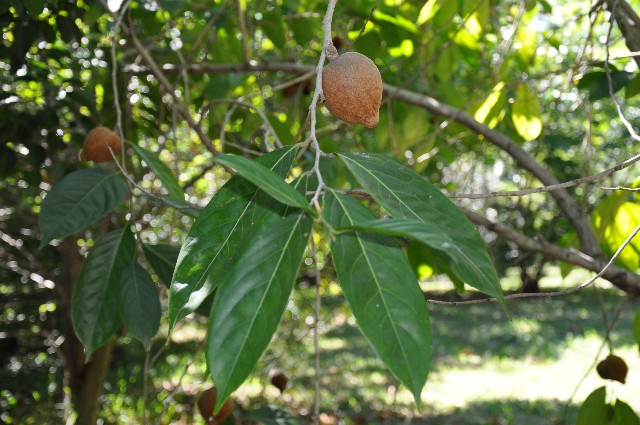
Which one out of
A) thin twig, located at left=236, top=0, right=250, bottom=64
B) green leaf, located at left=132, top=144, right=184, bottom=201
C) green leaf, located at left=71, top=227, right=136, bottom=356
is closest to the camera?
green leaf, located at left=132, top=144, right=184, bottom=201

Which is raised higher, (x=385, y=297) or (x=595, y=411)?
(x=595, y=411)

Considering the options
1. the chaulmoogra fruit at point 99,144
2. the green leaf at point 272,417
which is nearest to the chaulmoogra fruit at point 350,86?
the chaulmoogra fruit at point 99,144

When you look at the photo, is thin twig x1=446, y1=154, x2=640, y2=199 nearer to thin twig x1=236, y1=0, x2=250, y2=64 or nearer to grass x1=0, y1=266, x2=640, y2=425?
thin twig x1=236, y1=0, x2=250, y2=64

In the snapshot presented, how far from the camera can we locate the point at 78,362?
2549mm

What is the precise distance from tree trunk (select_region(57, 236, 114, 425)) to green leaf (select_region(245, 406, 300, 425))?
0.78m

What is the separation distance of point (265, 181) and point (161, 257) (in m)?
0.72

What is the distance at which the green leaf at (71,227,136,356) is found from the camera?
1216 mm

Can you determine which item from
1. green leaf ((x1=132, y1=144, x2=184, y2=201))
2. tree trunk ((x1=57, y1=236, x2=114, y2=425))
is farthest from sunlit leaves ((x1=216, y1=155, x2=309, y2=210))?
tree trunk ((x1=57, y1=236, x2=114, y2=425))

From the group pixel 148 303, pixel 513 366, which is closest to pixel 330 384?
pixel 513 366

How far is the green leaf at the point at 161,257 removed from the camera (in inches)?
47.8

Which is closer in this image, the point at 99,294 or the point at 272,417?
the point at 99,294

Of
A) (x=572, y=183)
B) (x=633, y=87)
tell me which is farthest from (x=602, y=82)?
(x=572, y=183)

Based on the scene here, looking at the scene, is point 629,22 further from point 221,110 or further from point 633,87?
point 221,110

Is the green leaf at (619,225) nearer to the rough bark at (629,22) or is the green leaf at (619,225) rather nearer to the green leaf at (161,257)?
the rough bark at (629,22)
